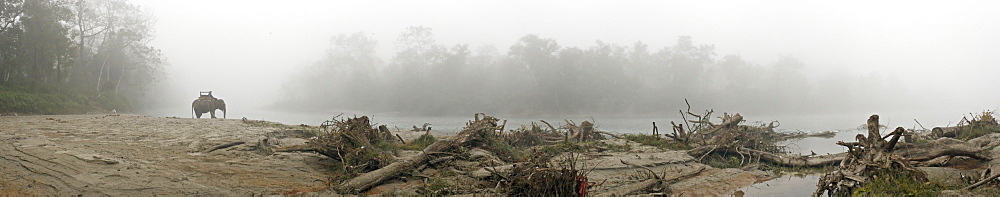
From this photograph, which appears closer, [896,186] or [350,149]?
[896,186]

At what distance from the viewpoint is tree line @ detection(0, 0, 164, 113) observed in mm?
30000

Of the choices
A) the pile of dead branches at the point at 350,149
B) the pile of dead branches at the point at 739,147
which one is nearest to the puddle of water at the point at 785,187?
the pile of dead branches at the point at 739,147

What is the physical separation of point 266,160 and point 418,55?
58438mm

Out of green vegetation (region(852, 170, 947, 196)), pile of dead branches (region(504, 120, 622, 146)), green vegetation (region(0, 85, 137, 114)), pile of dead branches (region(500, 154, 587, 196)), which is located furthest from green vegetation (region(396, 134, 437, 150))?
green vegetation (region(0, 85, 137, 114))

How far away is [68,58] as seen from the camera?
35438 mm

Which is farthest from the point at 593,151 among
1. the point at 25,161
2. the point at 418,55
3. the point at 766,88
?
the point at 766,88

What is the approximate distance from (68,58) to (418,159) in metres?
37.4

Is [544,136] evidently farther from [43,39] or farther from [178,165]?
[43,39]

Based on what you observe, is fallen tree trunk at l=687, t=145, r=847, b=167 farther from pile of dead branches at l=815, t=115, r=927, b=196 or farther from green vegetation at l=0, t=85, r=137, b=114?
green vegetation at l=0, t=85, r=137, b=114

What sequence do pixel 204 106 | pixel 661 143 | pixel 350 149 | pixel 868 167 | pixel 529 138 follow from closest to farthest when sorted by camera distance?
pixel 868 167
pixel 350 149
pixel 661 143
pixel 529 138
pixel 204 106

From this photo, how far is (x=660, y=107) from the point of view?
6259 centimetres

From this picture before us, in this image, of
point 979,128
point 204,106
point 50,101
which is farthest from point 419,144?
point 50,101

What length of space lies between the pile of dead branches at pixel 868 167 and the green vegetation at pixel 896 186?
65 mm

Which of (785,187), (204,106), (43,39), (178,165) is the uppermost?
(43,39)
